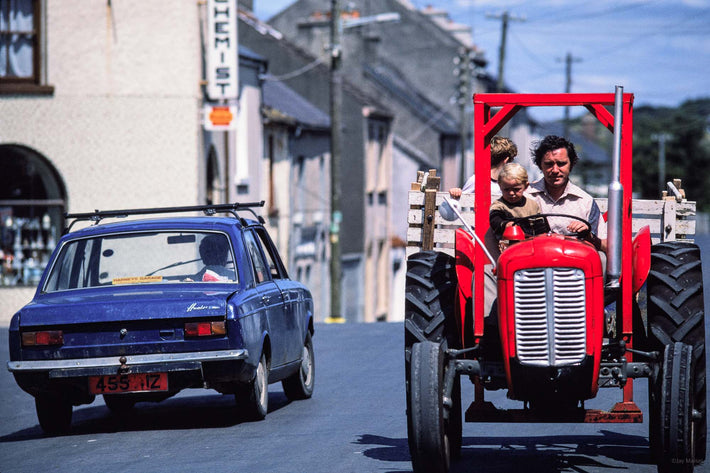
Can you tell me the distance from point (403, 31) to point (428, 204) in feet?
181

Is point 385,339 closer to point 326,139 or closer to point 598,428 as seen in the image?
point 598,428

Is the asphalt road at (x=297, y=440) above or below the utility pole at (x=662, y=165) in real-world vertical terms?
below

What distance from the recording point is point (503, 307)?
23.3ft

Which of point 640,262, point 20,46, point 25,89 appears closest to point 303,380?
point 640,262

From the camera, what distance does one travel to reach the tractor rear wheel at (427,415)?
7.20m

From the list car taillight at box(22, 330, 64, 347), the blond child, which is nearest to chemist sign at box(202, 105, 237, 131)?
car taillight at box(22, 330, 64, 347)

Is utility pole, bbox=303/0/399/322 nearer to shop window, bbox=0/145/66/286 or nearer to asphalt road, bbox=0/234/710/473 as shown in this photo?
shop window, bbox=0/145/66/286

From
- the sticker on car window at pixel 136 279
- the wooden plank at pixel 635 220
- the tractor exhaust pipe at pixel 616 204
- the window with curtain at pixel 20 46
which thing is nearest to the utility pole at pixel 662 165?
the window with curtain at pixel 20 46

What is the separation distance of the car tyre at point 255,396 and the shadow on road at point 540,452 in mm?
1262

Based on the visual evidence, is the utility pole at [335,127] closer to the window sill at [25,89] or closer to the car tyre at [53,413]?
the window sill at [25,89]

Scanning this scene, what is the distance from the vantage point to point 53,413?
428 inches

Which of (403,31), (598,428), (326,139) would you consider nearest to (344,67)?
(403,31)

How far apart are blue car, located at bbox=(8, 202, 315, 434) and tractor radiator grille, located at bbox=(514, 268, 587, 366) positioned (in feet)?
12.4

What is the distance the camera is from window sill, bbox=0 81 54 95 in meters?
27.0
